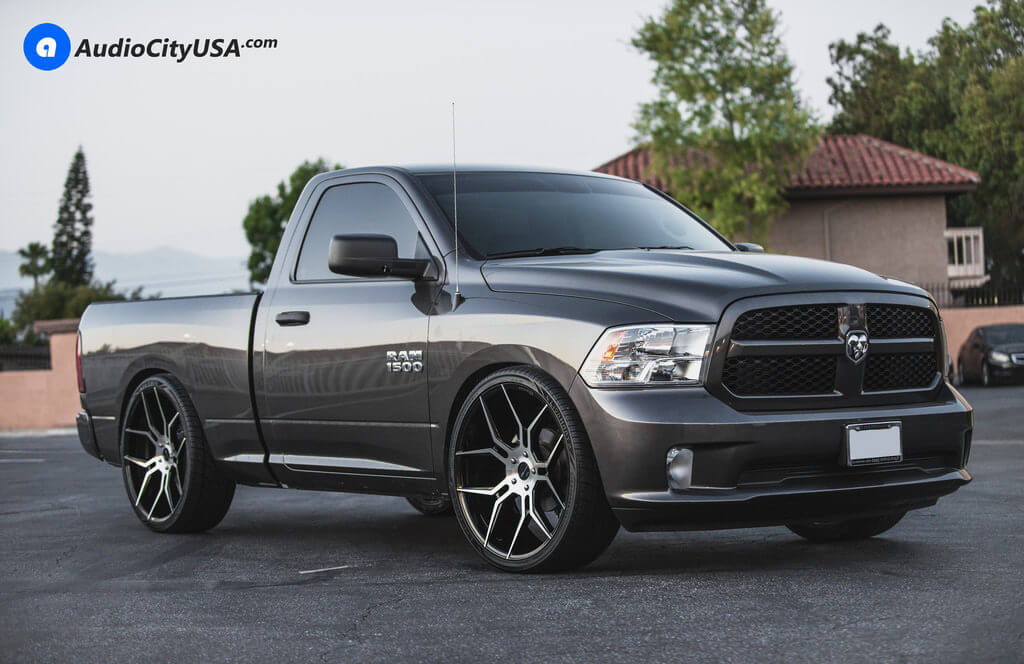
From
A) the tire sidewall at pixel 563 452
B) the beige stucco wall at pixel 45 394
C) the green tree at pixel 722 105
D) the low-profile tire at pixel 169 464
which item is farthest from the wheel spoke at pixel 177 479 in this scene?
the green tree at pixel 722 105

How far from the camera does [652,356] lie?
18.0 ft

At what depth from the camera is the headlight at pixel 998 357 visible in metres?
28.7

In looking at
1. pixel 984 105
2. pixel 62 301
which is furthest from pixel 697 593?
pixel 62 301

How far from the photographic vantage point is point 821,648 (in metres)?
4.28

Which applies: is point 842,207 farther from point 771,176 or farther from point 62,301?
point 62,301

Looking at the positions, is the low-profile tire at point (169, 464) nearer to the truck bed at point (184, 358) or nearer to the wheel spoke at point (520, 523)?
the truck bed at point (184, 358)

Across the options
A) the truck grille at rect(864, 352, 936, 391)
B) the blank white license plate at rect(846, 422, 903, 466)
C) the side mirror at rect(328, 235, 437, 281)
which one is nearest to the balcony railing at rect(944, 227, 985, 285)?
the truck grille at rect(864, 352, 936, 391)

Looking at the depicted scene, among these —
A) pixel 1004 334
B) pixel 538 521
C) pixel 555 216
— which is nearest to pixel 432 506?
pixel 555 216

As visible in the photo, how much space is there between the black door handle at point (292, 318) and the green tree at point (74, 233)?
97.7 metres

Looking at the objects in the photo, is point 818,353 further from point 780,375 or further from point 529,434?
point 529,434

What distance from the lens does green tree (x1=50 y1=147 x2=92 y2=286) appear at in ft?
328

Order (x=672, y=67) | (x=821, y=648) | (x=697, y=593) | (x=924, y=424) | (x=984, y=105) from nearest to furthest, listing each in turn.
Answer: (x=821, y=648) → (x=697, y=593) → (x=924, y=424) → (x=672, y=67) → (x=984, y=105)

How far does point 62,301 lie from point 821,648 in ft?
322

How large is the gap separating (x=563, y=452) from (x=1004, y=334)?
25.9 meters
